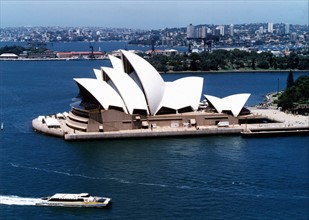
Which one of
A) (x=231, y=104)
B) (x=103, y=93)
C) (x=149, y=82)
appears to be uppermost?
(x=149, y=82)

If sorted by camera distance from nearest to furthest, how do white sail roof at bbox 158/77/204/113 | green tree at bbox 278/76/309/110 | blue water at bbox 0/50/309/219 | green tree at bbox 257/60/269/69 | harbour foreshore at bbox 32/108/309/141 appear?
blue water at bbox 0/50/309/219, harbour foreshore at bbox 32/108/309/141, white sail roof at bbox 158/77/204/113, green tree at bbox 278/76/309/110, green tree at bbox 257/60/269/69

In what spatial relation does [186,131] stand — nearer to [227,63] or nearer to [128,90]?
[128,90]

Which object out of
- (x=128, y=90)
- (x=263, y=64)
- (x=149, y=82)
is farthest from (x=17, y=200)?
(x=263, y=64)

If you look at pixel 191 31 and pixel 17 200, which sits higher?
pixel 191 31

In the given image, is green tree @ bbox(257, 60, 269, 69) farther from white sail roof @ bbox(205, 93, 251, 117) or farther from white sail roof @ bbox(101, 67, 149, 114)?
white sail roof @ bbox(101, 67, 149, 114)

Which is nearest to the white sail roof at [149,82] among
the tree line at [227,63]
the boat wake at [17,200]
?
the boat wake at [17,200]

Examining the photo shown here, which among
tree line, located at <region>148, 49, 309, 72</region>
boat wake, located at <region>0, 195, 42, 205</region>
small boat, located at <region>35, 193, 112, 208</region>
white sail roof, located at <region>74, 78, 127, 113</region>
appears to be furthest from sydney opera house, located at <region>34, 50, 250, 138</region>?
tree line, located at <region>148, 49, 309, 72</region>
